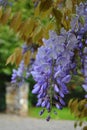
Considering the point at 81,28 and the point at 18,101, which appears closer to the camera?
the point at 81,28

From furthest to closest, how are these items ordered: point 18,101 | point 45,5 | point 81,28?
point 18,101 → point 81,28 → point 45,5

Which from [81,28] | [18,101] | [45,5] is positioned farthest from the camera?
[18,101]

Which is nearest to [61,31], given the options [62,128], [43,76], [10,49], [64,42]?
[64,42]

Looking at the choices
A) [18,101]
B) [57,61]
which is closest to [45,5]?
[57,61]

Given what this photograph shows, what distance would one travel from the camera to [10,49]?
11.4 metres

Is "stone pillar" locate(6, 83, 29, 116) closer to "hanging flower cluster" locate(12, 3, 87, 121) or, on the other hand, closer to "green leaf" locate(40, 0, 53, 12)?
"hanging flower cluster" locate(12, 3, 87, 121)

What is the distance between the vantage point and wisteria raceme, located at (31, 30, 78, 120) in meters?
1.74

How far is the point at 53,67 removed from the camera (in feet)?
5.82

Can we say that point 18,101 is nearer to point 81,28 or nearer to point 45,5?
point 81,28

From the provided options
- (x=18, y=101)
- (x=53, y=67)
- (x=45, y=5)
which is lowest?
(x=18, y=101)

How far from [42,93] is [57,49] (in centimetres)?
17

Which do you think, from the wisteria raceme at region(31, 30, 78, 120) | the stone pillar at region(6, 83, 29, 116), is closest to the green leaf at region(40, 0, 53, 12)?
the wisteria raceme at region(31, 30, 78, 120)

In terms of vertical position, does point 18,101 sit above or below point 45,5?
below

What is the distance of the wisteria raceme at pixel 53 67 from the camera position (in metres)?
1.74
